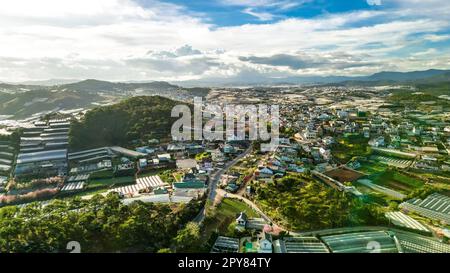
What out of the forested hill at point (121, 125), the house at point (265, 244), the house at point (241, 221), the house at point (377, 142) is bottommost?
the house at point (265, 244)

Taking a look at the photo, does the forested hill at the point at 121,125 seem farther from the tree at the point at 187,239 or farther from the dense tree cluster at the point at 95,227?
the tree at the point at 187,239

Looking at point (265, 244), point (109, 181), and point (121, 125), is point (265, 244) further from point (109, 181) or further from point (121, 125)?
point (121, 125)

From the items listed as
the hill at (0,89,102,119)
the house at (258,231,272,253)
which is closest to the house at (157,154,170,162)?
the house at (258,231,272,253)

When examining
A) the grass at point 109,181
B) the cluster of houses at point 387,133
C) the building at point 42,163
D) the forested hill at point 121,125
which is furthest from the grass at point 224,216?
the forested hill at point 121,125

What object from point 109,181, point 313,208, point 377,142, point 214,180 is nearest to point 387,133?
point 377,142

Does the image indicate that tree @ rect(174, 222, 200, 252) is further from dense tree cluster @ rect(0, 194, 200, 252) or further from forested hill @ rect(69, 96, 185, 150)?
forested hill @ rect(69, 96, 185, 150)
